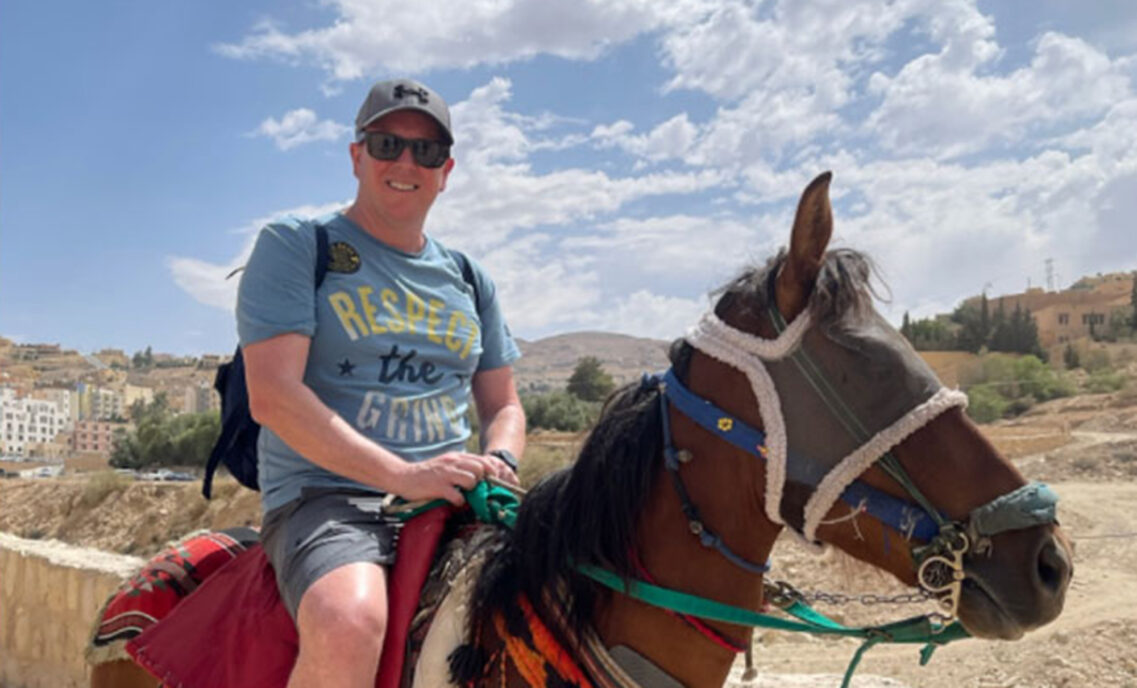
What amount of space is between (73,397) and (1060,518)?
116 m

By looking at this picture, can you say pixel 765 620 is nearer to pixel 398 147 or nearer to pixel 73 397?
pixel 398 147

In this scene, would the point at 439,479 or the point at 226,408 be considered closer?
the point at 439,479

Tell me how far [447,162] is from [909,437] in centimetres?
185

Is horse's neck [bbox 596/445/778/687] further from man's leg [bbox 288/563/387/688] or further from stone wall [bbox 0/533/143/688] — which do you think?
stone wall [bbox 0/533/143/688]

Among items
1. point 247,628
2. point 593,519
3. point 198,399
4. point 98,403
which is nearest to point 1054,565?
point 593,519

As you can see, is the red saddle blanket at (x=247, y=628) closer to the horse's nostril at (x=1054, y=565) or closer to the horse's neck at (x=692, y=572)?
the horse's neck at (x=692, y=572)

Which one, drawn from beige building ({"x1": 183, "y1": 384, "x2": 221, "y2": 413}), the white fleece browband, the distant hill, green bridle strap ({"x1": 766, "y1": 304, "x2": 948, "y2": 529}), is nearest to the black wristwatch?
the white fleece browband

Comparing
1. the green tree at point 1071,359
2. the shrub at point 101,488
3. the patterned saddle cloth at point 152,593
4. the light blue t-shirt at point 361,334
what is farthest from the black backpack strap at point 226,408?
the green tree at point 1071,359

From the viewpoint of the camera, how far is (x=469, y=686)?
2.31 meters

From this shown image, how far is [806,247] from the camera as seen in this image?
6.97 ft

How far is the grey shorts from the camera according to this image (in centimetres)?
244

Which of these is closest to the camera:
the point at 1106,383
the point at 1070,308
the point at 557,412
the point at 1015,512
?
the point at 1015,512

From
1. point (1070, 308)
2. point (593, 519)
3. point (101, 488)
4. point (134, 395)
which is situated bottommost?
point (101, 488)

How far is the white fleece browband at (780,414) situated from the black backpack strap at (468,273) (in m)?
1.23
